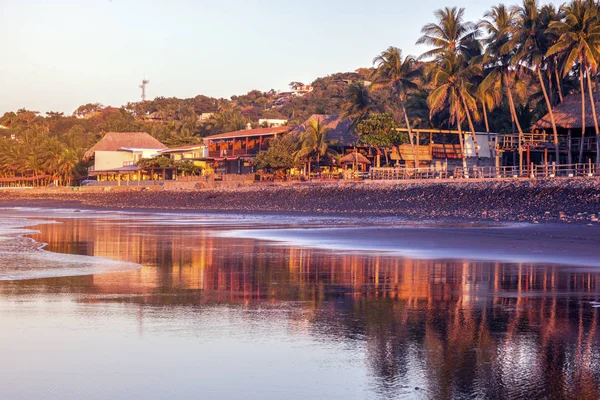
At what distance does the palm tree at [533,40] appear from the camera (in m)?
48.6

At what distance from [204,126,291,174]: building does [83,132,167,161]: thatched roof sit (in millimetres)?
17940

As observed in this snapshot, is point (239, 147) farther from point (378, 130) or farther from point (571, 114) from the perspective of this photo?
point (571, 114)

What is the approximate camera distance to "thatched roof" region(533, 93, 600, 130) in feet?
162

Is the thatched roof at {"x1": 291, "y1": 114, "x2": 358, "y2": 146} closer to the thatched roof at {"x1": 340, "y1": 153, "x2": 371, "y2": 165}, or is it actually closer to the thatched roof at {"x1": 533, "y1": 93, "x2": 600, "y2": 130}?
the thatched roof at {"x1": 340, "y1": 153, "x2": 371, "y2": 165}

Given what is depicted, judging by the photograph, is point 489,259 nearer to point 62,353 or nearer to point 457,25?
point 62,353

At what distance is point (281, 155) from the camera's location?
62.7m

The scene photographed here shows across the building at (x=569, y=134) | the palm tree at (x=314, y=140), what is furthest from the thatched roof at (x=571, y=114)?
the palm tree at (x=314, y=140)

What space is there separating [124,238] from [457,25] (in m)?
40.4

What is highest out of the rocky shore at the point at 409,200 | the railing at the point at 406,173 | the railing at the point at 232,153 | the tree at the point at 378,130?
the tree at the point at 378,130

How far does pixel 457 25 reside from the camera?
5775cm

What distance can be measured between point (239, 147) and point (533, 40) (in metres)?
32.2

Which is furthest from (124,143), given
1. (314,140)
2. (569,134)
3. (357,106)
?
(569,134)

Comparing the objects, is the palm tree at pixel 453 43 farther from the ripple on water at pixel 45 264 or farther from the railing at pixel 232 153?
the ripple on water at pixel 45 264

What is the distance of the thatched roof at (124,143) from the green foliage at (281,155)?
104 ft
